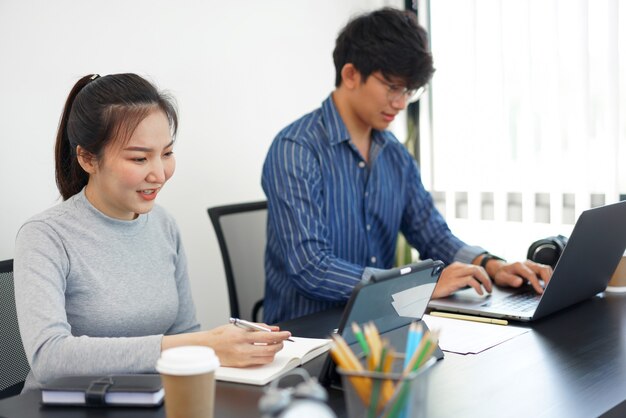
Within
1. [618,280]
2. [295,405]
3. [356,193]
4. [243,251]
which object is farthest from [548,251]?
[295,405]

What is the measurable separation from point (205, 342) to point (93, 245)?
0.40m

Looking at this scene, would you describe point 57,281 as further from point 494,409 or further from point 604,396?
point 604,396

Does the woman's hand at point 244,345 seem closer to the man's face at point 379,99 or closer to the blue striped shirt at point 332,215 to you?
the blue striped shirt at point 332,215

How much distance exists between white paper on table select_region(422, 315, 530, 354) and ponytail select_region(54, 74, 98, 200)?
2.80 feet

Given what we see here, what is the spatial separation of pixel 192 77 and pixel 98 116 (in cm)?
116

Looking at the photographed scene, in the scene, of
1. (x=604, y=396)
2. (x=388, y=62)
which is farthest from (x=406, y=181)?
(x=604, y=396)

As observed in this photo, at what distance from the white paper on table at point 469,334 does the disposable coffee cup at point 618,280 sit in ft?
1.74

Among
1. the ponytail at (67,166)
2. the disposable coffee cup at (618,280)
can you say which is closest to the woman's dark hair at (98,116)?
the ponytail at (67,166)

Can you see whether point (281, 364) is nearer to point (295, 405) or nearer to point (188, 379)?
point (188, 379)

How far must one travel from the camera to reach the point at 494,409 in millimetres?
1085

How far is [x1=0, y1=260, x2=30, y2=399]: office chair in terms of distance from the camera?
1563 mm

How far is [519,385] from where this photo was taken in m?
1.20

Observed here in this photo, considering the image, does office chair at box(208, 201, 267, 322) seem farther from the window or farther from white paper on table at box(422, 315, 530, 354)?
the window

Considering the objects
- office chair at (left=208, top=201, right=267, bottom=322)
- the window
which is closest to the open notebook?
office chair at (left=208, top=201, right=267, bottom=322)
